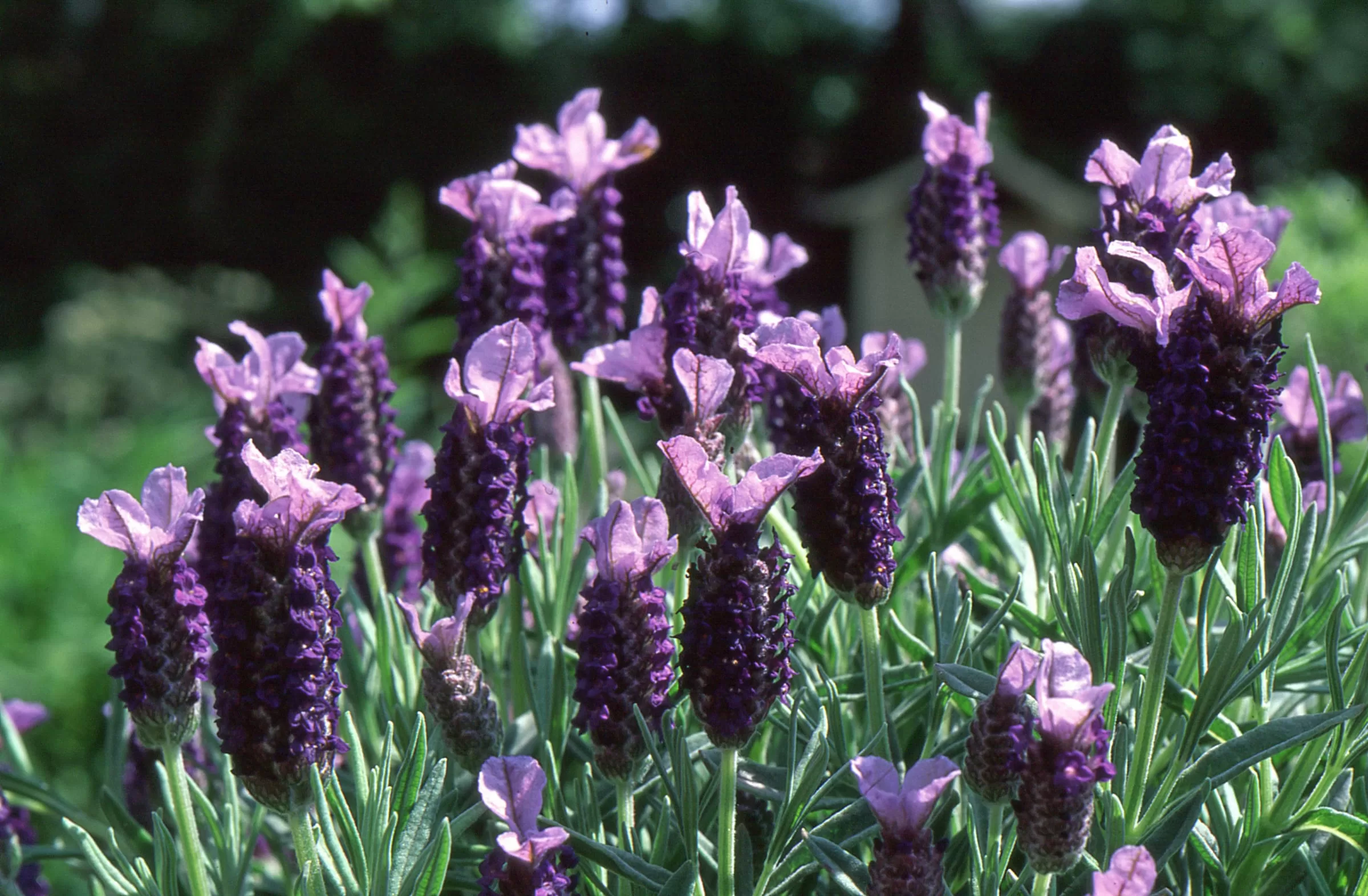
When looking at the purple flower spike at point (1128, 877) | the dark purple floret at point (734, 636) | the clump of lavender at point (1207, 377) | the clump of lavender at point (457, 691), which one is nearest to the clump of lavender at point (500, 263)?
the clump of lavender at point (457, 691)

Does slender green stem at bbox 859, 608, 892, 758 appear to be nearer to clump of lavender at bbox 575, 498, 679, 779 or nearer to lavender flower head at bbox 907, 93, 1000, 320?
clump of lavender at bbox 575, 498, 679, 779

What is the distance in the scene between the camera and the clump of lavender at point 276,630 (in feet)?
2.76

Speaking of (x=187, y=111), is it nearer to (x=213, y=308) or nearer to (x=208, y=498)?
(x=213, y=308)

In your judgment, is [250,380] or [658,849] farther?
[250,380]

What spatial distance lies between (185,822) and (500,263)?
524mm

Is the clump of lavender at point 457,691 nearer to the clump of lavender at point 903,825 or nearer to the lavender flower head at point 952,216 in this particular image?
the clump of lavender at point 903,825

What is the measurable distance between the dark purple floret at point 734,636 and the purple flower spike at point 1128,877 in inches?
9.0

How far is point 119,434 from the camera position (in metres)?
5.44

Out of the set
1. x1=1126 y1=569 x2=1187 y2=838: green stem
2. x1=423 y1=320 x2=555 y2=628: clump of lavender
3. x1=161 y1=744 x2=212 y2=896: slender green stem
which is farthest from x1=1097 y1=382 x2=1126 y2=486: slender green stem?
x1=161 y1=744 x2=212 y2=896: slender green stem

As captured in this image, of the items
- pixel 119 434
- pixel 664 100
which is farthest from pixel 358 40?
pixel 119 434

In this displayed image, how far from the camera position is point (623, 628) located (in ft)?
2.94

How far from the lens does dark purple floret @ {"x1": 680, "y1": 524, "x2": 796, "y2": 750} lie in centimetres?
84

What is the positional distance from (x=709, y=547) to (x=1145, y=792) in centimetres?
38

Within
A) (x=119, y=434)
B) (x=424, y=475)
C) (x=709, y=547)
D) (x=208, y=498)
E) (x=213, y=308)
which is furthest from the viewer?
(x=213, y=308)
